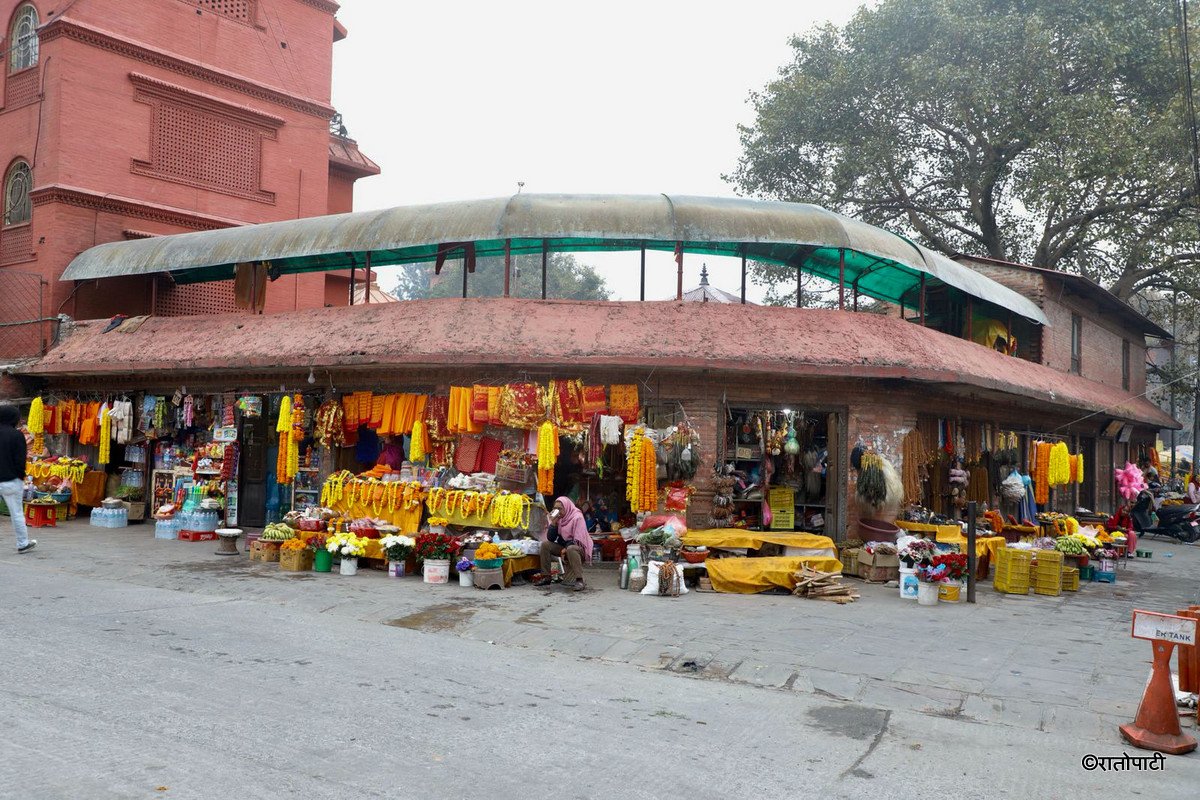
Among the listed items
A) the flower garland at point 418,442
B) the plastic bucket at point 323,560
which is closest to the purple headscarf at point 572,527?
the flower garland at point 418,442

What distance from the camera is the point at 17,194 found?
19906 millimetres

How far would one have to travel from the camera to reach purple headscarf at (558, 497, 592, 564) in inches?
447

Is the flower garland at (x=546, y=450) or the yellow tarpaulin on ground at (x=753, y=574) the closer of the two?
the yellow tarpaulin on ground at (x=753, y=574)

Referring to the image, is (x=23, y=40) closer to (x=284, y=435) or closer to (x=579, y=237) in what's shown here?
(x=284, y=435)

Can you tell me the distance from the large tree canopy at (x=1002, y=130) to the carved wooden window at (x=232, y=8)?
16.6m

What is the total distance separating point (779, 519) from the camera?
13.5 meters

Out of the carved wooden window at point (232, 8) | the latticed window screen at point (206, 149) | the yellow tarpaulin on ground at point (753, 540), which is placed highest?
the carved wooden window at point (232, 8)

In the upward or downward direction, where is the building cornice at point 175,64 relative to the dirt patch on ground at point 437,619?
upward

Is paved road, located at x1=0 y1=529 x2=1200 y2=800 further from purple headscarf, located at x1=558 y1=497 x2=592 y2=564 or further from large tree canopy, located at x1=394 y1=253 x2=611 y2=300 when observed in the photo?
large tree canopy, located at x1=394 y1=253 x2=611 y2=300

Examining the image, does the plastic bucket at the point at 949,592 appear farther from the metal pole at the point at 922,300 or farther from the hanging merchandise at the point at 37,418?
the hanging merchandise at the point at 37,418

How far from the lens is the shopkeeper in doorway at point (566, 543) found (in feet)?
36.4

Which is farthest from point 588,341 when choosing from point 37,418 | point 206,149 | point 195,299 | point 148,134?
point 206,149

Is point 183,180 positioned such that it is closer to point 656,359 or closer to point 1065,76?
point 656,359

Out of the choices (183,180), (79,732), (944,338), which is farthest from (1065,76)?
(79,732)
